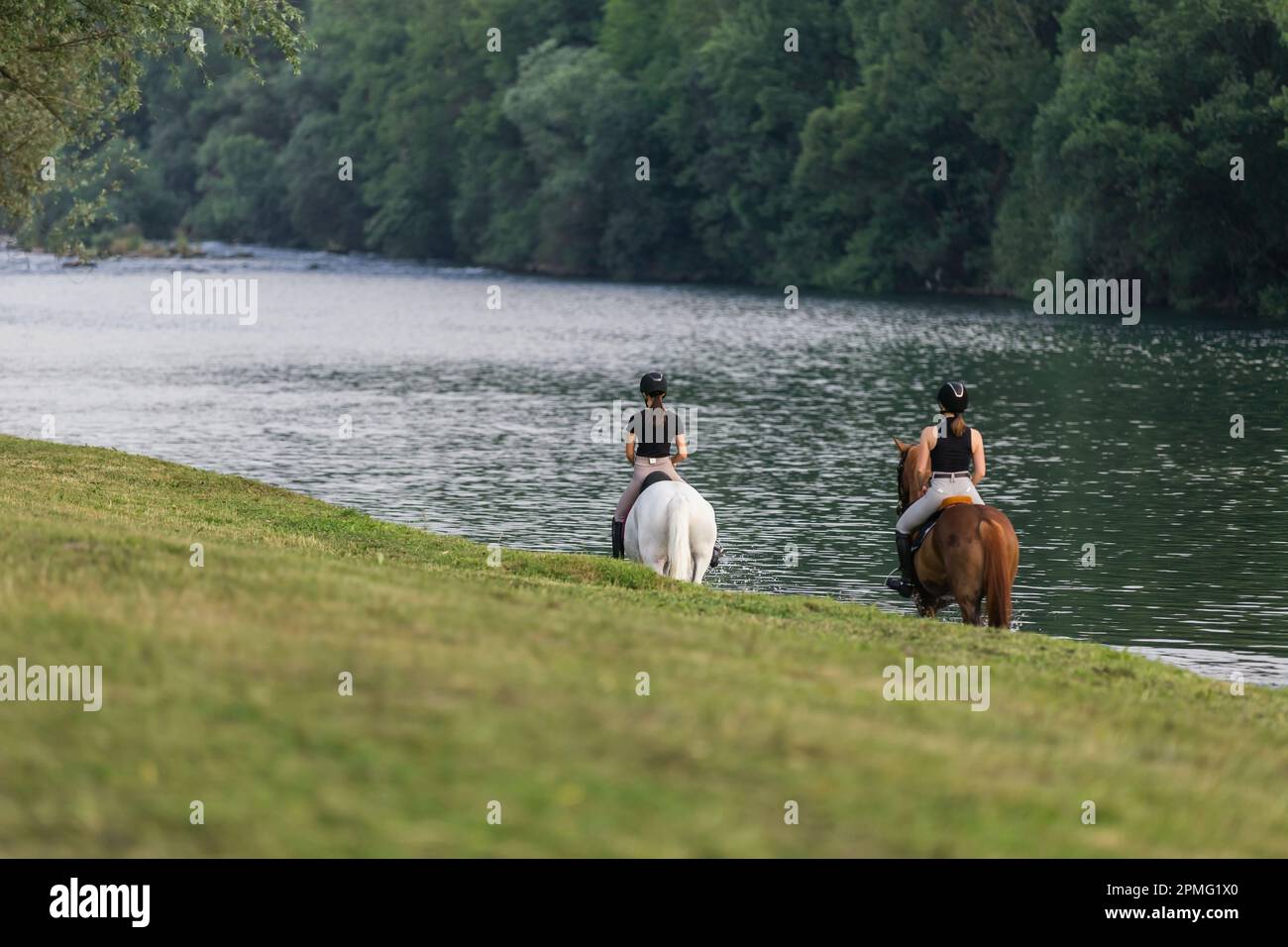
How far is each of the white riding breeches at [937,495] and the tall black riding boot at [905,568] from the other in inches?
10.8

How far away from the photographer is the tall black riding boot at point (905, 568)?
A: 701 inches

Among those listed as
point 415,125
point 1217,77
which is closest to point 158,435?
point 1217,77

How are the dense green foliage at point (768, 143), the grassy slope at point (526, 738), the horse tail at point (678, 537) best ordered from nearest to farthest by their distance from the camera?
the grassy slope at point (526, 738) < the horse tail at point (678, 537) < the dense green foliage at point (768, 143)

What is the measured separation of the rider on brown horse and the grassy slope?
13.2ft

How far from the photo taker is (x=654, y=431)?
741 inches

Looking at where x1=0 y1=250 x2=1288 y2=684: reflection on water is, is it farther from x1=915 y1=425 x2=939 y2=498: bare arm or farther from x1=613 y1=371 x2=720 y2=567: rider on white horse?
x1=613 y1=371 x2=720 y2=567: rider on white horse

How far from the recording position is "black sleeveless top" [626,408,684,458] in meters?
18.8

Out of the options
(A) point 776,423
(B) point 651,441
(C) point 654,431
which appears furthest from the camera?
(A) point 776,423

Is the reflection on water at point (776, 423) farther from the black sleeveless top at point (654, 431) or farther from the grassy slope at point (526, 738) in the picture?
the grassy slope at point (526, 738)

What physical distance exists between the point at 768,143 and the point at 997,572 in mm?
100232

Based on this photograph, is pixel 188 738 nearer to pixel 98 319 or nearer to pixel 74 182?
pixel 74 182

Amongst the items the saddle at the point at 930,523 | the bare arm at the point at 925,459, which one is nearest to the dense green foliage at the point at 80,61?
the bare arm at the point at 925,459

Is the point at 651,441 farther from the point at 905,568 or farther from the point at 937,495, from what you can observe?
the point at 937,495

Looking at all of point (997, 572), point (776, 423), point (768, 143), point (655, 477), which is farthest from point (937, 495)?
point (768, 143)
